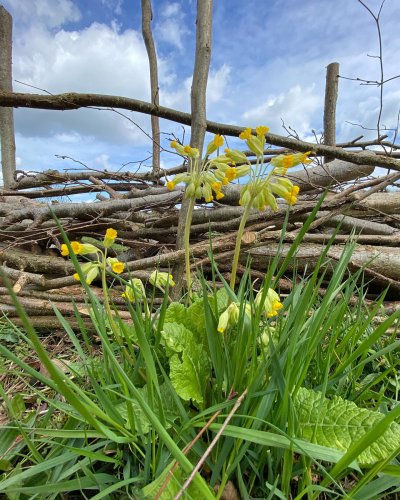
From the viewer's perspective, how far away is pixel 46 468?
28.8 inches

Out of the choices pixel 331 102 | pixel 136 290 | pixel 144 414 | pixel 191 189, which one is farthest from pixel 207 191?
pixel 331 102

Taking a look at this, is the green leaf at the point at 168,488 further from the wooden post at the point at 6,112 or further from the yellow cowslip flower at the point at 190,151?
the wooden post at the point at 6,112

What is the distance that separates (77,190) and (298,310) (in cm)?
318

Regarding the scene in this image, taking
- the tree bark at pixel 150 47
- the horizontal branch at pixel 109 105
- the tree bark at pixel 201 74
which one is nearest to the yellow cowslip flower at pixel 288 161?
the tree bark at pixel 201 74

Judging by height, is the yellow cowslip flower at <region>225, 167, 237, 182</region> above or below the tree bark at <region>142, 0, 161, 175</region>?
below

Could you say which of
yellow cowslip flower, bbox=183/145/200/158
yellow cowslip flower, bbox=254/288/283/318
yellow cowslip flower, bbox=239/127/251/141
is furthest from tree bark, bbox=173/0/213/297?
yellow cowslip flower, bbox=254/288/283/318

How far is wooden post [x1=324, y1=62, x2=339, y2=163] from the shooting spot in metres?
4.56

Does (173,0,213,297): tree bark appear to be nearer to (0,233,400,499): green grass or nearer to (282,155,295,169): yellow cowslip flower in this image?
(282,155,295,169): yellow cowslip flower

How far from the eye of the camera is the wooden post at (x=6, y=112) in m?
4.84

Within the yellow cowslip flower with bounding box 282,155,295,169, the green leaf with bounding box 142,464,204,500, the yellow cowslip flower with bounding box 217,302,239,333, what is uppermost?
the yellow cowslip flower with bounding box 282,155,295,169

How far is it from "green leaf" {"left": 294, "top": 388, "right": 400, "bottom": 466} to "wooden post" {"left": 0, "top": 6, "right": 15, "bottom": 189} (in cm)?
A: 500

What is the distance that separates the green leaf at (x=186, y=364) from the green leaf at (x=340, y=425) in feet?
0.79

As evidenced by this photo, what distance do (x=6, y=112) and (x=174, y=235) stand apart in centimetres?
385

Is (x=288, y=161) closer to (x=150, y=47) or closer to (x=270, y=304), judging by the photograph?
(x=270, y=304)
